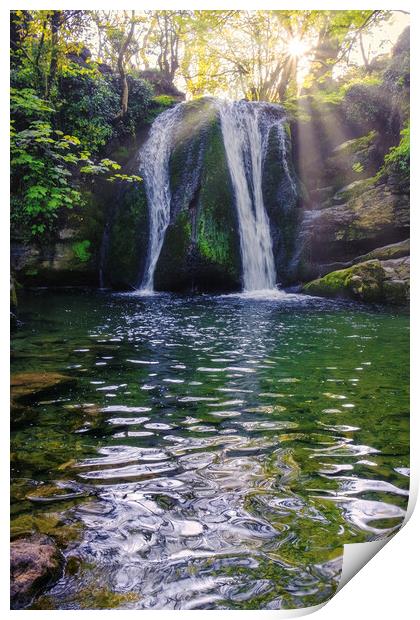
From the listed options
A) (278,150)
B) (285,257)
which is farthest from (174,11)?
(278,150)

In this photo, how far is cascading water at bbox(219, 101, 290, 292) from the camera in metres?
8.04

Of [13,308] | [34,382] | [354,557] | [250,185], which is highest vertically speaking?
[250,185]

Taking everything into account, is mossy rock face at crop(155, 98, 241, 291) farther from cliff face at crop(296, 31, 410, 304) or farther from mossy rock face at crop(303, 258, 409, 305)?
mossy rock face at crop(303, 258, 409, 305)

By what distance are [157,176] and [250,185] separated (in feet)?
5.63

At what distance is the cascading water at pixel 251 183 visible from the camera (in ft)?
26.4

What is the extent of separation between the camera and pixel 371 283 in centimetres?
664

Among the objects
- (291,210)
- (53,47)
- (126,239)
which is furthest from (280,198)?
(53,47)

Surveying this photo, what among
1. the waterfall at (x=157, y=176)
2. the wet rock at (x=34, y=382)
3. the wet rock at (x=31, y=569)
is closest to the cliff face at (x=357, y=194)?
the waterfall at (x=157, y=176)

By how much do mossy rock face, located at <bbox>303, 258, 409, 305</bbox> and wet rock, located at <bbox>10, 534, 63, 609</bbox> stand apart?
531 cm

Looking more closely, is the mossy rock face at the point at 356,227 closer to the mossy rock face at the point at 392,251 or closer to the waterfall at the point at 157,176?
the mossy rock face at the point at 392,251

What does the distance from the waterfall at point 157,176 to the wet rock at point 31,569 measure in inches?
261

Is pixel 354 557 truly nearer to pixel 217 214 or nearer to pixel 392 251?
pixel 392 251

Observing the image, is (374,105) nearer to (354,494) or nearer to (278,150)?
(278,150)

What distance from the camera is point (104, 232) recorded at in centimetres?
745
